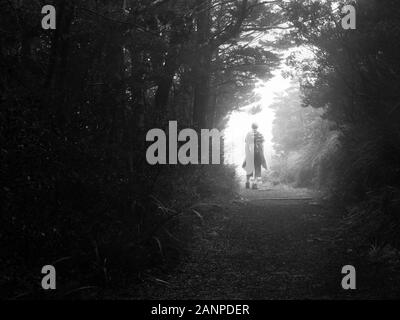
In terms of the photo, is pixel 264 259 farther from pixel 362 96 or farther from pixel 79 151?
pixel 362 96

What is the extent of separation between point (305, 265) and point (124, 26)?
Answer: 13.5 feet

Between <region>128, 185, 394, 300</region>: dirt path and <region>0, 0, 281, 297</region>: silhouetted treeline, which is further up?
<region>0, 0, 281, 297</region>: silhouetted treeline

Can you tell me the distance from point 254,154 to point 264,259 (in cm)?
994

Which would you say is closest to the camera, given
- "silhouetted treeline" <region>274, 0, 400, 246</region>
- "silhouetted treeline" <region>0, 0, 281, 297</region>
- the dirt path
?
"silhouetted treeline" <region>0, 0, 281, 297</region>

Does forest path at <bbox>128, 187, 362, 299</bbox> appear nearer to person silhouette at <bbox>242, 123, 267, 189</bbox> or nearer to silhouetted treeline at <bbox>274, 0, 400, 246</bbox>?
silhouetted treeline at <bbox>274, 0, 400, 246</bbox>

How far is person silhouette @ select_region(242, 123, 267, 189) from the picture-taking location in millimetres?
15953

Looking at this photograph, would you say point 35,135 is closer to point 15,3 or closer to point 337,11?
point 15,3

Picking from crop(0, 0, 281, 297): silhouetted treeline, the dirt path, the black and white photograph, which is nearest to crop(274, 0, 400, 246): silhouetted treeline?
the black and white photograph

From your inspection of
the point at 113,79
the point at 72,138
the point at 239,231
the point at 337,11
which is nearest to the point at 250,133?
the point at 337,11

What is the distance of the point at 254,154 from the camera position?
16047 mm

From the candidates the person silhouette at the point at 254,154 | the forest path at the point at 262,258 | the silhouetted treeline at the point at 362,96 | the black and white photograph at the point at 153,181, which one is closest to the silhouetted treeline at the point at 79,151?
the black and white photograph at the point at 153,181

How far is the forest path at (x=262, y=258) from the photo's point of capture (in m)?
5.13

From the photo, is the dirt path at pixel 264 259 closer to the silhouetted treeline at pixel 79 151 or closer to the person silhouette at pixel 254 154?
the silhouetted treeline at pixel 79 151

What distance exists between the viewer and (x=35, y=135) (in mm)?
4992
